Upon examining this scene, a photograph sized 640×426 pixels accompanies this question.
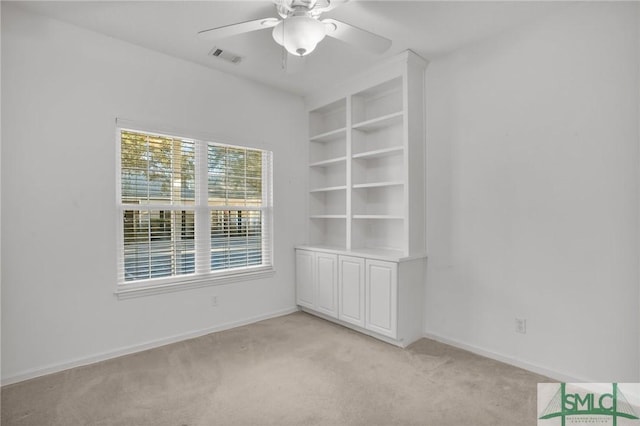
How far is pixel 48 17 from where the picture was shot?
2.60 meters

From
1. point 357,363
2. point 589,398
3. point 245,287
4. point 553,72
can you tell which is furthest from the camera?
point 245,287

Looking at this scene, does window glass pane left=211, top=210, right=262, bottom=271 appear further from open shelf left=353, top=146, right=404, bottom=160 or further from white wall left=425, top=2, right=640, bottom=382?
white wall left=425, top=2, right=640, bottom=382

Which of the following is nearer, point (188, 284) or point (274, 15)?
point (274, 15)

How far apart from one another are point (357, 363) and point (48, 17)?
3.68 meters

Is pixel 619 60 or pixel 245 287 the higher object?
pixel 619 60

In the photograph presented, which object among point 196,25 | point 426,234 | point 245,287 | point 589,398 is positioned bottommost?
point 589,398

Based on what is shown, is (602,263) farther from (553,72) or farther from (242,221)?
(242,221)

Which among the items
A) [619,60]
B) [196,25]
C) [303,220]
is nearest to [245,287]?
[303,220]

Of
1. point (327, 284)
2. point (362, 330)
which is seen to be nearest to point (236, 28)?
point (327, 284)

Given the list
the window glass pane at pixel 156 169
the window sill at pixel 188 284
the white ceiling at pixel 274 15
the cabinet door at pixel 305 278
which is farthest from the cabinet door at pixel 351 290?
the white ceiling at pixel 274 15

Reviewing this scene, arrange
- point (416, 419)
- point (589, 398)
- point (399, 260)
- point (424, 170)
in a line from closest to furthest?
point (416, 419) → point (589, 398) → point (399, 260) → point (424, 170)

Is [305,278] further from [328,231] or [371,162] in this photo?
[371,162]

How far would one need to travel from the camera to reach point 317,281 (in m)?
3.92

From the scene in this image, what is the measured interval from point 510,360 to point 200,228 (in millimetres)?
3079
